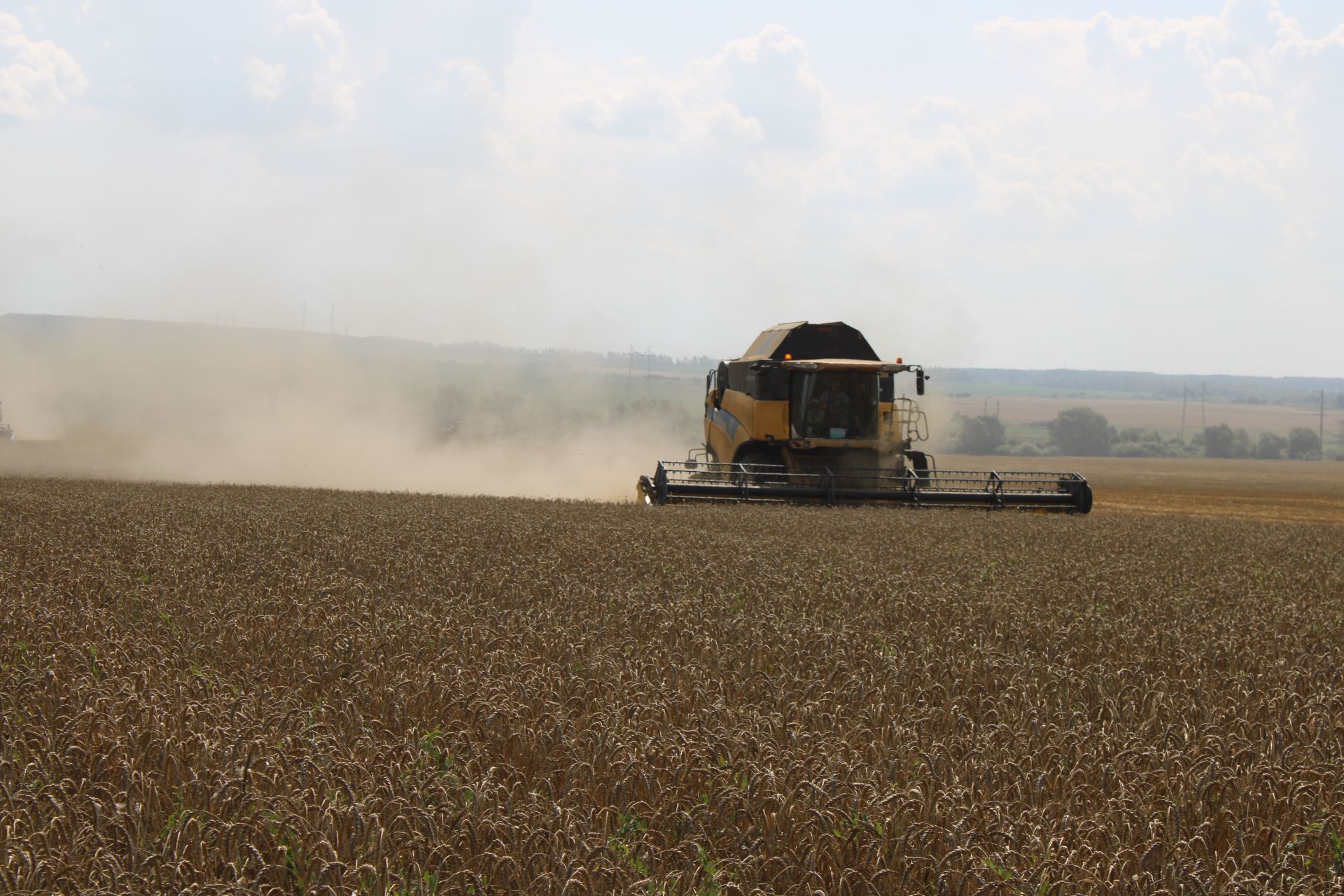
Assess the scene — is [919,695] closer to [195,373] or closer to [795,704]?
[795,704]

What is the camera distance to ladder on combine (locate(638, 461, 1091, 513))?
62.6ft

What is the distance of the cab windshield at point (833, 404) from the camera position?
20.7 metres

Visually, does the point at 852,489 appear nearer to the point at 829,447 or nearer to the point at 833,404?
the point at 829,447

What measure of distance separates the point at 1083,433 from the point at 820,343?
8536cm

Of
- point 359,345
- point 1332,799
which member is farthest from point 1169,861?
point 359,345

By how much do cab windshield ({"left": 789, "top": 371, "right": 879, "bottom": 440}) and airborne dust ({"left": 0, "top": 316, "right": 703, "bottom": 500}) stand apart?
8587 millimetres

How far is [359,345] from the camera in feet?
162

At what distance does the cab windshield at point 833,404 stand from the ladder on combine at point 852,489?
66 centimetres

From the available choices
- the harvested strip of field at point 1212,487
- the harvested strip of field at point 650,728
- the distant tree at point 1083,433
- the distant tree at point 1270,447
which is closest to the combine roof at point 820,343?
the harvested strip of field at point 1212,487

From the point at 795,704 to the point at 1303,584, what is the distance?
26.0ft

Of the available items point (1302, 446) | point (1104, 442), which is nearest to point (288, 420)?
point (1104, 442)

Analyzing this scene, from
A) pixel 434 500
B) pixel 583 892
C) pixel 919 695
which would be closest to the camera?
pixel 583 892

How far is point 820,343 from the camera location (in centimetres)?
2214

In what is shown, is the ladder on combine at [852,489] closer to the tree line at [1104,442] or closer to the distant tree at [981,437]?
the tree line at [1104,442]
